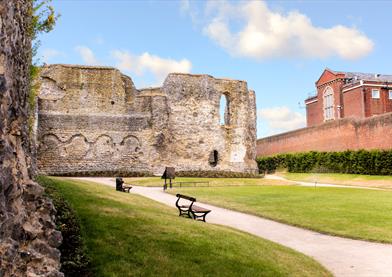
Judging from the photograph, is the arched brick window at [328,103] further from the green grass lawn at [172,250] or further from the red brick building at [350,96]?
the green grass lawn at [172,250]

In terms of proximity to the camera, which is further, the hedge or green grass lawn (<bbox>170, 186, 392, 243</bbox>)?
the hedge

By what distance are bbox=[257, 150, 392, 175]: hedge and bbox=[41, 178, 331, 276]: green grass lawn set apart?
28.1m

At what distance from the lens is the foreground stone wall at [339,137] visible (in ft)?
129

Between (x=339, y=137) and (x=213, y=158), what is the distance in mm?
14216

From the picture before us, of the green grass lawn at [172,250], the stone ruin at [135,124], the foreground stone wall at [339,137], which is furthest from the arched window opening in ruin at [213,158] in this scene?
the green grass lawn at [172,250]

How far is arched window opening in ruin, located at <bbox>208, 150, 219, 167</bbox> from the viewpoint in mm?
A: 38234

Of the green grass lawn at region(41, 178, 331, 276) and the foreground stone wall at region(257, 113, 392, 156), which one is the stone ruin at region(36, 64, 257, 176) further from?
the green grass lawn at region(41, 178, 331, 276)

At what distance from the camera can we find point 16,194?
4.85 metres

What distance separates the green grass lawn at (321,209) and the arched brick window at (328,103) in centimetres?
3887

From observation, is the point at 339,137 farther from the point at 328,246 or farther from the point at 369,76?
the point at 328,246

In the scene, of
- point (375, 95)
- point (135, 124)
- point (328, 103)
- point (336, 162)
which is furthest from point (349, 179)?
point (328, 103)

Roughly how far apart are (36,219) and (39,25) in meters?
13.8

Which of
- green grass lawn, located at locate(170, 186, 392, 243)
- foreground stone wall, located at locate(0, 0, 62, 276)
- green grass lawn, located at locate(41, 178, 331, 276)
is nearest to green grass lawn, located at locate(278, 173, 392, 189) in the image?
green grass lawn, located at locate(170, 186, 392, 243)

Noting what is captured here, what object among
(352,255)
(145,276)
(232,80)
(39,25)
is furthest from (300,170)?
(145,276)
